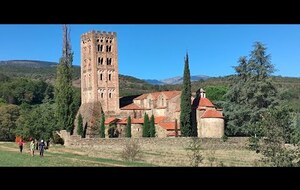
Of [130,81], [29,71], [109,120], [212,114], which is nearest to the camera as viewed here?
[212,114]

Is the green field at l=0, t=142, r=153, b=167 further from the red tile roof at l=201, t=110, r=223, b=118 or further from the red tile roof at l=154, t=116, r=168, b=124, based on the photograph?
the red tile roof at l=154, t=116, r=168, b=124

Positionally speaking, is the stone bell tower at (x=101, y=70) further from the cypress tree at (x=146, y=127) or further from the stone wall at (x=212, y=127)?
the stone wall at (x=212, y=127)

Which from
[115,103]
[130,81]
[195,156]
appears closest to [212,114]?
[115,103]

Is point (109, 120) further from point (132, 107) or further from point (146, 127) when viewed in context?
point (146, 127)

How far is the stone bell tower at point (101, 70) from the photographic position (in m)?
54.8

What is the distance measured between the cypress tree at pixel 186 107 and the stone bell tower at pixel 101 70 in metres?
13.8

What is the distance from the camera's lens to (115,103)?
5472 centimetres

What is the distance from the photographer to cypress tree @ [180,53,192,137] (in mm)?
41062

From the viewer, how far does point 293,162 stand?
14156 mm

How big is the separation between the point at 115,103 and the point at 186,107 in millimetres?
14887

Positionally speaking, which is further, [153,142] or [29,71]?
[29,71]

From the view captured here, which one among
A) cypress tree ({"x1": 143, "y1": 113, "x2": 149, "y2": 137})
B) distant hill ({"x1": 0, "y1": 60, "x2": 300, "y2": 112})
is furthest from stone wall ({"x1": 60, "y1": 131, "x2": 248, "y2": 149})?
distant hill ({"x1": 0, "y1": 60, "x2": 300, "y2": 112})
